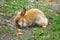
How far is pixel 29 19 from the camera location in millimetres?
6809

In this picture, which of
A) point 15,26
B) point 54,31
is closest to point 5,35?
point 15,26

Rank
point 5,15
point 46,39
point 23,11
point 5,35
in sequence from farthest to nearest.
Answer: point 5,15 < point 23,11 < point 5,35 < point 46,39

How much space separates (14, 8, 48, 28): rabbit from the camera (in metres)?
6.62

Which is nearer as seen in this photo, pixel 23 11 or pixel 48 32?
pixel 48 32

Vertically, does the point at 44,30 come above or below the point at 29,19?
below

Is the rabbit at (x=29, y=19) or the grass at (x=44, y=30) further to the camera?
the rabbit at (x=29, y=19)

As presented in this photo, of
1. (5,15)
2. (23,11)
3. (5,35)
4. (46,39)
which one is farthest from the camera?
(5,15)

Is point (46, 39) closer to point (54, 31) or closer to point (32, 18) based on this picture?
point (54, 31)

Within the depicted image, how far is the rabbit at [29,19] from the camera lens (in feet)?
21.7

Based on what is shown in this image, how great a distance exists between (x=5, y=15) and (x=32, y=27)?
44.6 inches

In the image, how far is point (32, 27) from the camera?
6797 millimetres

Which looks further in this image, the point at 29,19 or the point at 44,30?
the point at 29,19

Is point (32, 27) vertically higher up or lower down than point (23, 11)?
lower down

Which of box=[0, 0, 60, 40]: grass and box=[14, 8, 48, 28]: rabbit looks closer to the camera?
box=[0, 0, 60, 40]: grass
